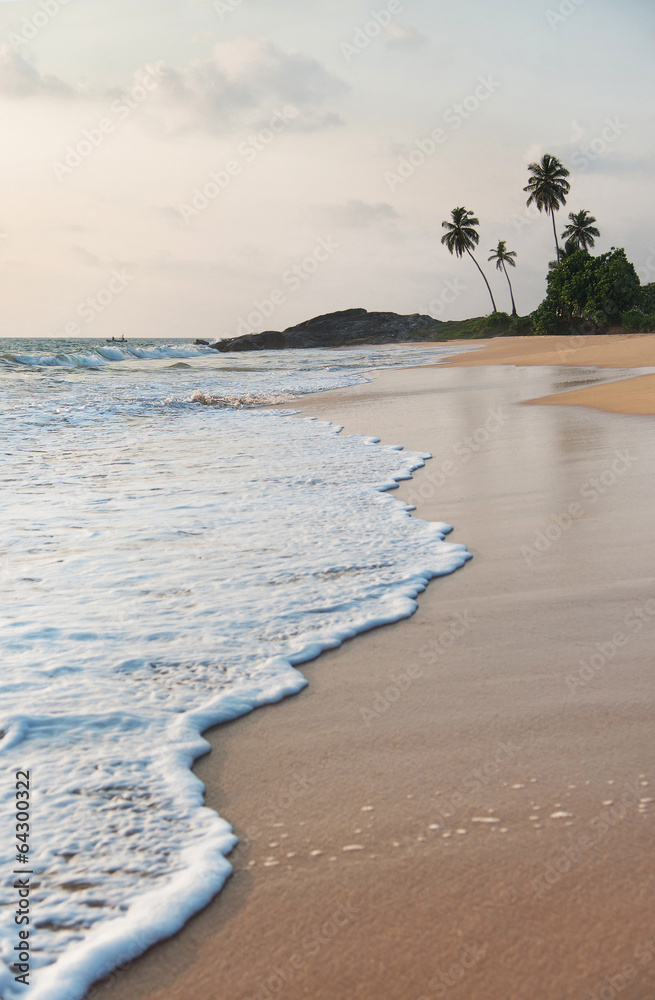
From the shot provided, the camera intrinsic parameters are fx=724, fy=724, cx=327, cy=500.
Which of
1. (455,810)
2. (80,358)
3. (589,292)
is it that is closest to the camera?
(455,810)

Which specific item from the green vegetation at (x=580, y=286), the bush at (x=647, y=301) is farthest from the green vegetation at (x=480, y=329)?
the bush at (x=647, y=301)

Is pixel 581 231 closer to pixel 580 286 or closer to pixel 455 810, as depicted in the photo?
pixel 580 286

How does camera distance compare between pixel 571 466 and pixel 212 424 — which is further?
pixel 212 424

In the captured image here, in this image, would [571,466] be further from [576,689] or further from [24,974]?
[24,974]

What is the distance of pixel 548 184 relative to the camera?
5234 centimetres

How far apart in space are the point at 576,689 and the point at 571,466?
369 cm

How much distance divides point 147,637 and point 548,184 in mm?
57176

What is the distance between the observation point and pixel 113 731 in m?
2.21

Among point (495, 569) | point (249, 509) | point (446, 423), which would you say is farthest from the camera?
point (446, 423)

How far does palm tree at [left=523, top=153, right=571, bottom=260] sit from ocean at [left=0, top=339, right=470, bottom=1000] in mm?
52568

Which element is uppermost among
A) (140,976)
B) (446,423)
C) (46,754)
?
(446,423)

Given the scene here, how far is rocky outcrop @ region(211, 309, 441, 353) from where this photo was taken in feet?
244

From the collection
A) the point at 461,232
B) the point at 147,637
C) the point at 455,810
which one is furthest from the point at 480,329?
the point at 455,810

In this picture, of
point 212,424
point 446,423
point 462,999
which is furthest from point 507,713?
point 212,424
